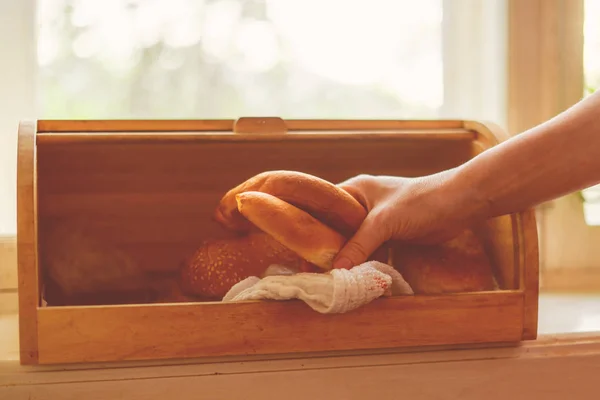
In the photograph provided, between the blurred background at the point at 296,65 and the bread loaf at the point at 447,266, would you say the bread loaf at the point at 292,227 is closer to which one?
the bread loaf at the point at 447,266

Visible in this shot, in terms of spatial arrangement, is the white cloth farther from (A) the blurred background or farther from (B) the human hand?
(A) the blurred background

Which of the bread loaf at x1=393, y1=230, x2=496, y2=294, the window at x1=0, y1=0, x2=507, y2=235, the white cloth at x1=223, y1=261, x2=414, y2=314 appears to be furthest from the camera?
the window at x1=0, y1=0, x2=507, y2=235

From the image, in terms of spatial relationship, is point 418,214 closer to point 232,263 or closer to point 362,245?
point 362,245

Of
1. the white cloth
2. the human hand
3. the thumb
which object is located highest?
the human hand

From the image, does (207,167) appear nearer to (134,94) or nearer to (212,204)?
(212,204)

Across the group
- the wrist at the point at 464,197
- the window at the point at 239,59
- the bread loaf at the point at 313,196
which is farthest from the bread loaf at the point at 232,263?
the window at the point at 239,59

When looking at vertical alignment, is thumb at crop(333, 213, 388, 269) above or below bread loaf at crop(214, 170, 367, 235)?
below

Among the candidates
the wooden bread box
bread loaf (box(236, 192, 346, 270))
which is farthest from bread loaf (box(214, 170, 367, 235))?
the wooden bread box

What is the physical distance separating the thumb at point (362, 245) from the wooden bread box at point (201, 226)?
2.5 inches

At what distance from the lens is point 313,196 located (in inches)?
31.4

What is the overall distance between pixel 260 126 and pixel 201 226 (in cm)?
24

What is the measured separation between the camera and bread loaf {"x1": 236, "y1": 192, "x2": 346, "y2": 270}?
2.50 feet

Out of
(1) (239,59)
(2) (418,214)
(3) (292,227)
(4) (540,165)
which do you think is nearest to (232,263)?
(3) (292,227)

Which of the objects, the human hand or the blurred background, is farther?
the blurred background
